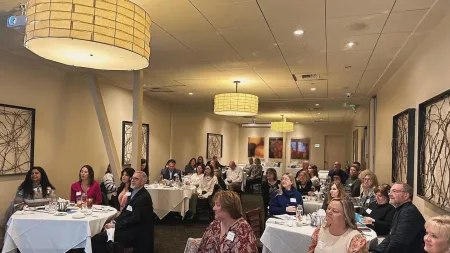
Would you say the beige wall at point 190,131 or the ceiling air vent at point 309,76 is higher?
the ceiling air vent at point 309,76

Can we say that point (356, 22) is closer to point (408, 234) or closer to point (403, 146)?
point (408, 234)

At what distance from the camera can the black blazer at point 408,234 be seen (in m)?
3.25

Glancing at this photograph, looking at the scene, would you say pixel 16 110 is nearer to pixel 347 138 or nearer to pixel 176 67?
pixel 176 67

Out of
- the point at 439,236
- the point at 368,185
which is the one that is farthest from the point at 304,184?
the point at 439,236

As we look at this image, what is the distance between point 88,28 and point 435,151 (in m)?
3.70

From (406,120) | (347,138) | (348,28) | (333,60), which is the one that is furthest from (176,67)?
(347,138)

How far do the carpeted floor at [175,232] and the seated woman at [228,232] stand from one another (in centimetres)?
272

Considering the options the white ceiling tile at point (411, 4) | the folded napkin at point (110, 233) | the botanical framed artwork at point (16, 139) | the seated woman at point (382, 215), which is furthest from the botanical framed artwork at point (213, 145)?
the white ceiling tile at point (411, 4)

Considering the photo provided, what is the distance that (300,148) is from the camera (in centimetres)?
2092

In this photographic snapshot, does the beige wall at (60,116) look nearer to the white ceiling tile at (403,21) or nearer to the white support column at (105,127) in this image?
the white support column at (105,127)

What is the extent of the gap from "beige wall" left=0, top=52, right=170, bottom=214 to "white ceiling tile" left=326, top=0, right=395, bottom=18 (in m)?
5.07

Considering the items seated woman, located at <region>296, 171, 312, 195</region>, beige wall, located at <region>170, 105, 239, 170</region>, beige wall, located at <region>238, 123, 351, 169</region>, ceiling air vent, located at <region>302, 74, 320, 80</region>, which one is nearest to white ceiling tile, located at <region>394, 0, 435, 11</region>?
ceiling air vent, located at <region>302, 74, 320, 80</region>

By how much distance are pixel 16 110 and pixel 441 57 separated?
6168mm

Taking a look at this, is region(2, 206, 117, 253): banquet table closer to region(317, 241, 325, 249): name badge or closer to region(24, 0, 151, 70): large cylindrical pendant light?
region(24, 0, 151, 70): large cylindrical pendant light
